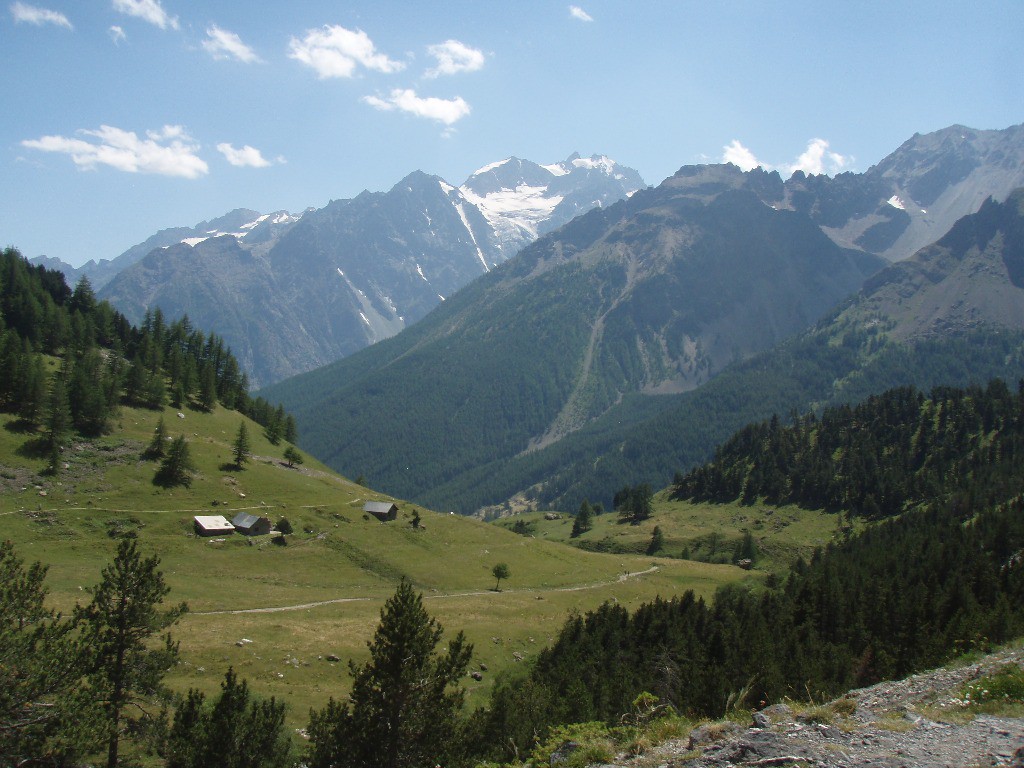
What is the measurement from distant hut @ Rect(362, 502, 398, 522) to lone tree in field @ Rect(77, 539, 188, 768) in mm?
77429

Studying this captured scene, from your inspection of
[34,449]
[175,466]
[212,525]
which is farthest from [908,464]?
[34,449]

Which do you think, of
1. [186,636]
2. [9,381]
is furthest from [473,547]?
[9,381]

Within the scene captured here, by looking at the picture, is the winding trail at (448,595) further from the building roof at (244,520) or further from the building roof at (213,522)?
the building roof at (213,522)

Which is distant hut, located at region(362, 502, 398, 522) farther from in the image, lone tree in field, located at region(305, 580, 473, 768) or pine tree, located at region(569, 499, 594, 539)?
lone tree in field, located at region(305, 580, 473, 768)

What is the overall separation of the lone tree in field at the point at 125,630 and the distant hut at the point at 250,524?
61189 millimetres

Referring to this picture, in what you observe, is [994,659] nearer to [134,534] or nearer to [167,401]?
[134,534]

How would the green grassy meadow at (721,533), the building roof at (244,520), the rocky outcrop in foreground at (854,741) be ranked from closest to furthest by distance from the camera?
the rocky outcrop in foreground at (854,741), the building roof at (244,520), the green grassy meadow at (721,533)

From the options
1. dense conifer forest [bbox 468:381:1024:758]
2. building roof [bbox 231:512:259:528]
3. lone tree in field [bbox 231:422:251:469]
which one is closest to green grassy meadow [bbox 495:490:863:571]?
dense conifer forest [bbox 468:381:1024:758]

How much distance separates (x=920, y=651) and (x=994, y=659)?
26.2 m

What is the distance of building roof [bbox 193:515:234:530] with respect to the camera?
8731 centimetres

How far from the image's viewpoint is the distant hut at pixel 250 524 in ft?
298

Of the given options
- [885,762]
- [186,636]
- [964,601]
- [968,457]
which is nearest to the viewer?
[885,762]

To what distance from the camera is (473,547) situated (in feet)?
361

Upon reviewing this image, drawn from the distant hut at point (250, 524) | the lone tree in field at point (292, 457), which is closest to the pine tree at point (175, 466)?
the distant hut at point (250, 524)
